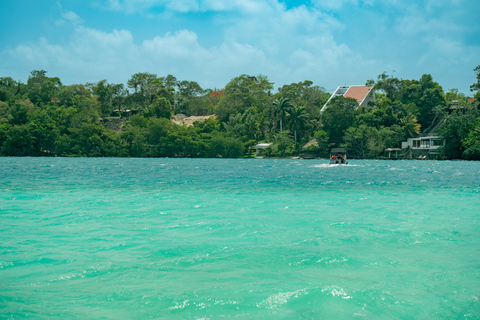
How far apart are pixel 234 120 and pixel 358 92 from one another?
102 feet

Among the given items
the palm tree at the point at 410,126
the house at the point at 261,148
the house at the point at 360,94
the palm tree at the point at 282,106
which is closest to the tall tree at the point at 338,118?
the house at the point at 360,94

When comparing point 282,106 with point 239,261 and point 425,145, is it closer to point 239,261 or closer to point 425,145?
point 425,145

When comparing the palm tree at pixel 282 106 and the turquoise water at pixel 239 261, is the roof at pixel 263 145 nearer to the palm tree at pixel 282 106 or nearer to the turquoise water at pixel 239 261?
the palm tree at pixel 282 106

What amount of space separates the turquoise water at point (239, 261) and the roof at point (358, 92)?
85393 millimetres

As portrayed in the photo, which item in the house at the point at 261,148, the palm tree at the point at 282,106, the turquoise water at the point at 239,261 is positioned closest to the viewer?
the turquoise water at the point at 239,261

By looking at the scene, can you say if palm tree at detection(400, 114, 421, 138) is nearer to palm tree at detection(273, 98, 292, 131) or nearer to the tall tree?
the tall tree

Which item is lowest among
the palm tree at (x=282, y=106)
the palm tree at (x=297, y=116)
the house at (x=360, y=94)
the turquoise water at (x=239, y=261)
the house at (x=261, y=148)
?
the turquoise water at (x=239, y=261)

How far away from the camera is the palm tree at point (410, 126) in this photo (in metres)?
87.2

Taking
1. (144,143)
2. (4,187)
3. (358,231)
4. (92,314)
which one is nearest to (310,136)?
(144,143)

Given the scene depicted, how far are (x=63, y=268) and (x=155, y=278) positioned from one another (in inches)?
81.5

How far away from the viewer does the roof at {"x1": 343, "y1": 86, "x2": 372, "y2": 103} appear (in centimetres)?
9880

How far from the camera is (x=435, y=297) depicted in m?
6.81

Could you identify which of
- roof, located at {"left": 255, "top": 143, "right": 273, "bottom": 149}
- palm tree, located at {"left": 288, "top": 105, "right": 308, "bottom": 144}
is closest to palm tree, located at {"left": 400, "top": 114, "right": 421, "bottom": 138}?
palm tree, located at {"left": 288, "top": 105, "right": 308, "bottom": 144}

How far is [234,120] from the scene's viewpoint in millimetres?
107375
